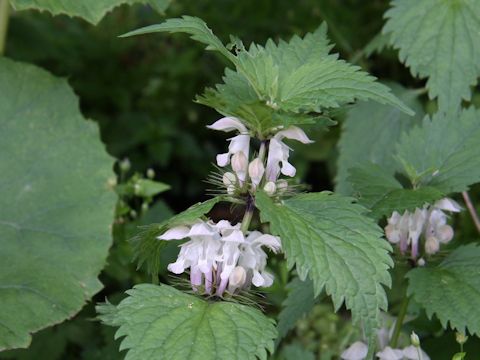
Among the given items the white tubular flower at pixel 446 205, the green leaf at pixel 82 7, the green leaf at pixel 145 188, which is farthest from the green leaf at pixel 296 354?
the green leaf at pixel 82 7

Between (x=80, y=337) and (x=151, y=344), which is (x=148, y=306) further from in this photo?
(x=80, y=337)

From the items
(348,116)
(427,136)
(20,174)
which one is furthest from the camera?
(348,116)

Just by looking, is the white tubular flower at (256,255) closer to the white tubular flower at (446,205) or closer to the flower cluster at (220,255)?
the flower cluster at (220,255)

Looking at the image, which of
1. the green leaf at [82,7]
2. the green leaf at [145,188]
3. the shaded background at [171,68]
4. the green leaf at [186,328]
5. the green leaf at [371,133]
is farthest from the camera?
the shaded background at [171,68]

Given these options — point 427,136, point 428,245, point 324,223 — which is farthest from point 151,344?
point 427,136

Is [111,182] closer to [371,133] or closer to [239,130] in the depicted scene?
[371,133]

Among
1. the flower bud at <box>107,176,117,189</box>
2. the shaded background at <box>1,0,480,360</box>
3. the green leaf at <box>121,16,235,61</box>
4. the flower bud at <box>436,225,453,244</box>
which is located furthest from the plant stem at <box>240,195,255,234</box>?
the shaded background at <box>1,0,480,360</box>
